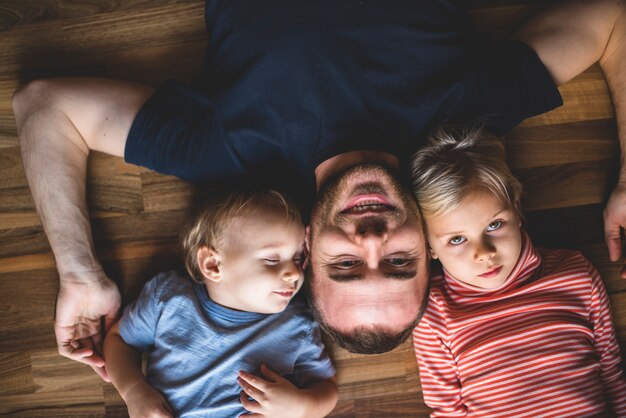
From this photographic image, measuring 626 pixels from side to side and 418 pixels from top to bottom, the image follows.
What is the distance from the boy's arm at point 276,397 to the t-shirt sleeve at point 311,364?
57mm

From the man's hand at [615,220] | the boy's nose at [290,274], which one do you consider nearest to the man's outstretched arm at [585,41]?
the man's hand at [615,220]

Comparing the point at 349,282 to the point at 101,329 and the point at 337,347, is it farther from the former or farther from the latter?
the point at 101,329

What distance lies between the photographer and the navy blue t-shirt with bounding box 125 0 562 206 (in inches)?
57.6

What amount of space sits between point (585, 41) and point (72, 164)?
1664 mm

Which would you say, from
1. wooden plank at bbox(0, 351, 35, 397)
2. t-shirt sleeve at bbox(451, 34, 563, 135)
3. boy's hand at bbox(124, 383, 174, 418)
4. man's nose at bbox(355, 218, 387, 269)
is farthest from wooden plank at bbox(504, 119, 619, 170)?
wooden plank at bbox(0, 351, 35, 397)

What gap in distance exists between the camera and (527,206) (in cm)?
176

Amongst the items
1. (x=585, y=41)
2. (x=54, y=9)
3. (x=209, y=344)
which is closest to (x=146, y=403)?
(x=209, y=344)

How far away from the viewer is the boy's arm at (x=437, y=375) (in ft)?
5.19

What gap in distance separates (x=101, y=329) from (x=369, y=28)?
1.30 meters

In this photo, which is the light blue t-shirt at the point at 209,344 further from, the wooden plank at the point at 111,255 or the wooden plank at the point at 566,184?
the wooden plank at the point at 566,184

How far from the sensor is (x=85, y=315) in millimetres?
1613

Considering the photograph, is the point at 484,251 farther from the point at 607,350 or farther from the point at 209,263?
the point at 209,263

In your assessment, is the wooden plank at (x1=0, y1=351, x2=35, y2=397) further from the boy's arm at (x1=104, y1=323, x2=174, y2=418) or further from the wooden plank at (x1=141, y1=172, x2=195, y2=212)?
the wooden plank at (x1=141, y1=172, x2=195, y2=212)

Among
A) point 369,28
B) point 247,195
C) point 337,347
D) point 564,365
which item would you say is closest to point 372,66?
point 369,28
